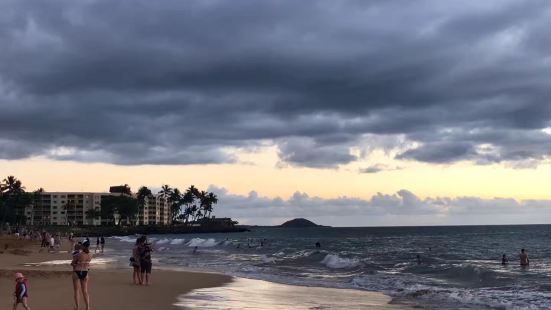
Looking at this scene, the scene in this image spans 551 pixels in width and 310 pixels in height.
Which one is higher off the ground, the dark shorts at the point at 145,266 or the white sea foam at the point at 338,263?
the dark shorts at the point at 145,266

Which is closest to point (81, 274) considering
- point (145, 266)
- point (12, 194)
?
point (145, 266)

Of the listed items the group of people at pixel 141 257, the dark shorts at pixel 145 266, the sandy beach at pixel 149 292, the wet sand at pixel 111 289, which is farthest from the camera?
the dark shorts at pixel 145 266

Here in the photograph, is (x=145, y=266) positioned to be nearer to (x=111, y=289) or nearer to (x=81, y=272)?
(x=111, y=289)

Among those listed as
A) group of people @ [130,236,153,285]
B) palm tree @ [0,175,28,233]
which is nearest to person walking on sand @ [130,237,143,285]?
group of people @ [130,236,153,285]

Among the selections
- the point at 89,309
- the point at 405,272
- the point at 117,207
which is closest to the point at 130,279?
the point at 89,309

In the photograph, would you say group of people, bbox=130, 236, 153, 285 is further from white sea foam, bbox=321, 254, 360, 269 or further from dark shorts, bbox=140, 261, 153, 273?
white sea foam, bbox=321, 254, 360, 269

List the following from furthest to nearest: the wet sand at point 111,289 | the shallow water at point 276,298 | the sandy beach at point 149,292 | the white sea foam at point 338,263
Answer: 1. the white sea foam at point 338,263
2. the shallow water at point 276,298
3. the sandy beach at point 149,292
4. the wet sand at point 111,289

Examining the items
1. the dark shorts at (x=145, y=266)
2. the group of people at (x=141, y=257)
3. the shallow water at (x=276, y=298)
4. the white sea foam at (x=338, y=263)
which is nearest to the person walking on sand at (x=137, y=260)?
the group of people at (x=141, y=257)

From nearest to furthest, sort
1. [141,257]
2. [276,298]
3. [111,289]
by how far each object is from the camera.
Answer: [276,298] → [111,289] → [141,257]

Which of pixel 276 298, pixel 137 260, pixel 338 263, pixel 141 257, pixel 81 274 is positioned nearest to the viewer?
pixel 81 274

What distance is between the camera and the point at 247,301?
57.8 ft

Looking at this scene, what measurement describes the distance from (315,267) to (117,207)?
492 ft

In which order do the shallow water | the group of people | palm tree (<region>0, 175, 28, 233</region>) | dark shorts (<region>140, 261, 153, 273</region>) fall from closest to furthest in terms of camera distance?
1. the shallow water
2. the group of people
3. dark shorts (<region>140, 261, 153, 273</region>)
4. palm tree (<region>0, 175, 28, 233</region>)

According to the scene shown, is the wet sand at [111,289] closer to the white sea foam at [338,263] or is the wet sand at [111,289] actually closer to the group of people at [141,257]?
the group of people at [141,257]
